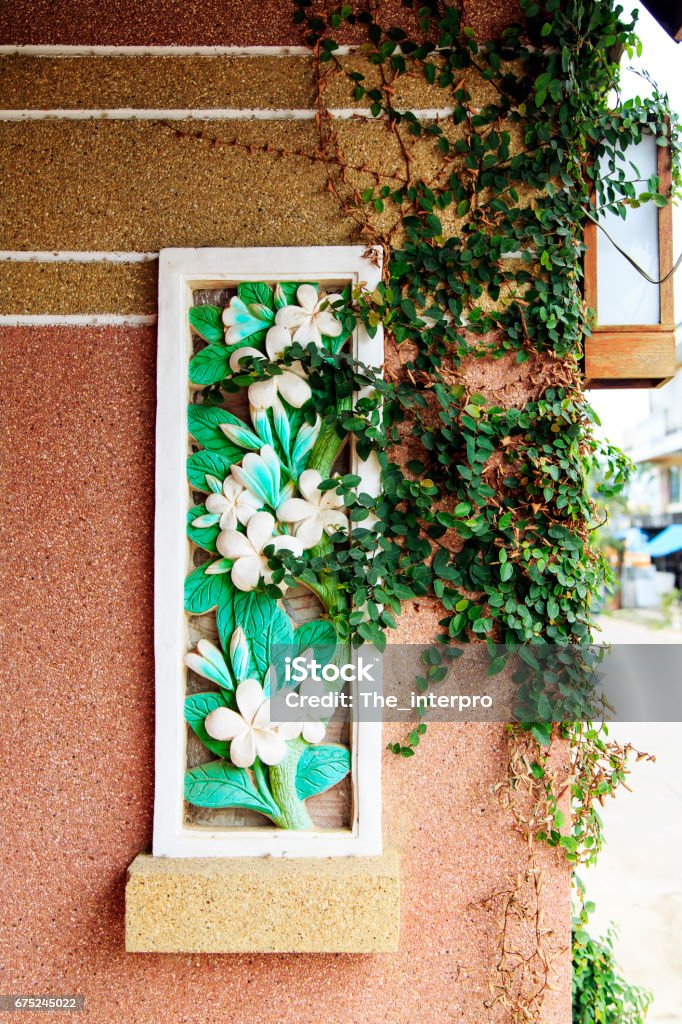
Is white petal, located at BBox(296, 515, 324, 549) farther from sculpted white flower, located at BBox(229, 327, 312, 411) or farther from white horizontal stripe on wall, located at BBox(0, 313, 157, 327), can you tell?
white horizontal stripe on wall, located at BBox(0, 313, 157, 327)

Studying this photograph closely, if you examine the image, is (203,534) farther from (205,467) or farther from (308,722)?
(308,722)

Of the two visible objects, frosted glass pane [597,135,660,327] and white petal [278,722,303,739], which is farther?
frosted glass pane [597,135,660,327]

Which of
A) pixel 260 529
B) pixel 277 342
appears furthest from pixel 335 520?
pixel 277 342

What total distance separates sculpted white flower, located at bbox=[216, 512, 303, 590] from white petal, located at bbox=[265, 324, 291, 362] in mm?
347

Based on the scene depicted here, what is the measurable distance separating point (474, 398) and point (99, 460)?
84 cm

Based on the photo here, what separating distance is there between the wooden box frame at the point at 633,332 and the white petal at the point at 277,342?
0.69 meters

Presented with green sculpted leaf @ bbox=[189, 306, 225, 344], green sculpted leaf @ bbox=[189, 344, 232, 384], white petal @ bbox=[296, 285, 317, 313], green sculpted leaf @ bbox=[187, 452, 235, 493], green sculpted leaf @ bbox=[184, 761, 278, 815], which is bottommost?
green sculpted leaf @ bbox=[184, 761, 278, 815]

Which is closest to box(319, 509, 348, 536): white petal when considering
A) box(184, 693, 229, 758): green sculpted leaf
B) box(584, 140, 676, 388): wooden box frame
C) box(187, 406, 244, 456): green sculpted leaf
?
box(187, 406, 244, 456): green sculpted leaf

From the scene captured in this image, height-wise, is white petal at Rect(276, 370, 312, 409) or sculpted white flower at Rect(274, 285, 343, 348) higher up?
sculpted white flower at Rect(274, 285, 343, 348)

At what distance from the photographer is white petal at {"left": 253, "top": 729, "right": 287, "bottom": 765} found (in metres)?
1.35

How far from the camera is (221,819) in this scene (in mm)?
1398

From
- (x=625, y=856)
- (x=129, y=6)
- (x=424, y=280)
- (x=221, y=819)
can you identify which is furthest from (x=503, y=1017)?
(x=625, y=856)

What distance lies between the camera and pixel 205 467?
1417mm

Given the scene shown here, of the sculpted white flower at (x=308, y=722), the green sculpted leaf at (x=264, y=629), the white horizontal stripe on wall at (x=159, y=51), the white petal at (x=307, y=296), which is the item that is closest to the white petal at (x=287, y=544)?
the green sculpted leaf at (x=264, y=629)
